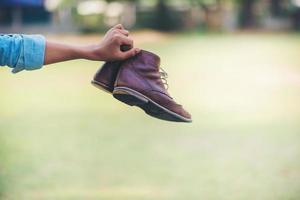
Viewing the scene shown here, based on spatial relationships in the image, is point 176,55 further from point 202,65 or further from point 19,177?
point 19,177

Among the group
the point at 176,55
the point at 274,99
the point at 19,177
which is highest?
the point at 19,177

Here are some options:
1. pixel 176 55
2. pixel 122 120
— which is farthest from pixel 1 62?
pixel 176 55

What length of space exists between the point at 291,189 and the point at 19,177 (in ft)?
7.45

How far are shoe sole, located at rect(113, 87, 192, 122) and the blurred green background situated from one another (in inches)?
122

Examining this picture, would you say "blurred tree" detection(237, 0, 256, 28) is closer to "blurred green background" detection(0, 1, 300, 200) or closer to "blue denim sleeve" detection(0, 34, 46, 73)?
"blurred green background" detection(0, 1, 300, 200)

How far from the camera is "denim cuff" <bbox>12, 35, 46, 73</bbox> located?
2596 mm

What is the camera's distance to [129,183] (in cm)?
639

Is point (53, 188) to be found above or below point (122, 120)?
above

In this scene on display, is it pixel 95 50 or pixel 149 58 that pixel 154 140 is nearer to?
pixel 149 58

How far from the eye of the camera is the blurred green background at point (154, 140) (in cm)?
628

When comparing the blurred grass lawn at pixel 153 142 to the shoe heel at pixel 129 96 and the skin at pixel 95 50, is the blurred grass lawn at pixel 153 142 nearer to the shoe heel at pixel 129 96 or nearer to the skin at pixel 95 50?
the shoe heel at pixel 129 96

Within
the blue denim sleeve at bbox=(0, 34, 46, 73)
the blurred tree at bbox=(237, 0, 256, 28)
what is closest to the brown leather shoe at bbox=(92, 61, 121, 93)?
the blue denim sleeve at bbox=(0, 34, 46, 73)

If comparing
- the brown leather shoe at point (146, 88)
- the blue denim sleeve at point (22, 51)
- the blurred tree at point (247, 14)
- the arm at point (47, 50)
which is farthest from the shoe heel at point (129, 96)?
the blurred tree at point (247, 14)

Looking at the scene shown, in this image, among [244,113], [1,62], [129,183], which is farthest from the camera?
[244,113]
